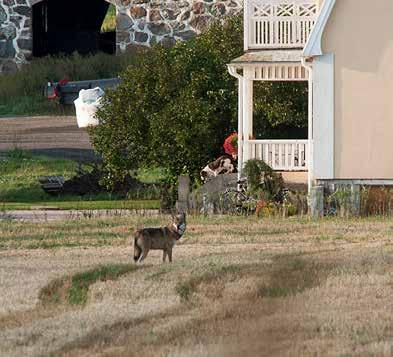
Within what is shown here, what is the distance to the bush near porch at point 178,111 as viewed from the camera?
2770 cm

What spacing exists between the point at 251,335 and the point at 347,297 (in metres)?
2.14

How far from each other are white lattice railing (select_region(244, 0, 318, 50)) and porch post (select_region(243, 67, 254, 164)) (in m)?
0.51

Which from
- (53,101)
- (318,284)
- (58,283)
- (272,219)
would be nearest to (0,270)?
(58,283)

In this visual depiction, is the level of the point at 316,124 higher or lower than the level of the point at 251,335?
higher

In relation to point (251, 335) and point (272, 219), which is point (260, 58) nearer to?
point (272, 219)

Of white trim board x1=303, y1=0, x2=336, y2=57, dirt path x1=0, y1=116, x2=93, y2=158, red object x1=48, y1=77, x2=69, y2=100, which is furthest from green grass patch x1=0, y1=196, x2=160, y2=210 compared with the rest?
red object x1=48, y1=77, x2=69, y2=100

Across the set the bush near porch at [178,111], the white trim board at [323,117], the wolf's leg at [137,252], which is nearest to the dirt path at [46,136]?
the bush near porch at [178,111]

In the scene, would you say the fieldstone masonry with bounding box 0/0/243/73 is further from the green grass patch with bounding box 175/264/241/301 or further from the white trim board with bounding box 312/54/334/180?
the green grass patch with bounding box 175/264/241/301

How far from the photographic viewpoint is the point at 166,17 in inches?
1517

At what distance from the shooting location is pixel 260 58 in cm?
2647

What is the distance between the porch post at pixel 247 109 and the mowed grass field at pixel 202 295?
16.6ft

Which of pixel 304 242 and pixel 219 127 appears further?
pixel 219 127

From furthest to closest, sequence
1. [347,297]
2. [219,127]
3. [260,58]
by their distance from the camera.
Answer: [219,127], [260,58], [347,297]

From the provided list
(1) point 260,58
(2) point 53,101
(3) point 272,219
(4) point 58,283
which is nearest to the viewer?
(4) point 58,283
